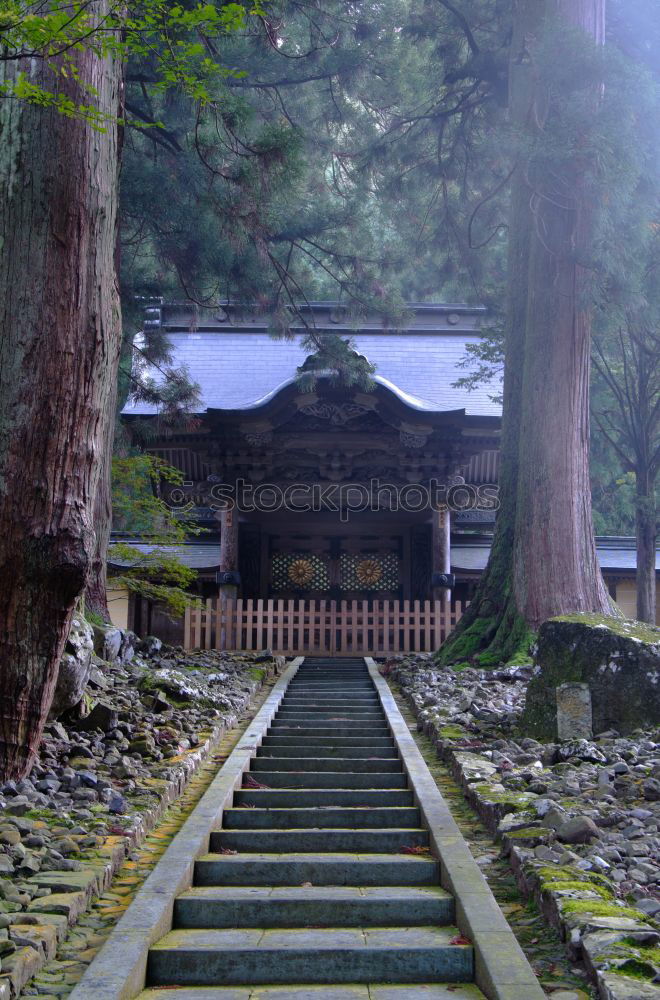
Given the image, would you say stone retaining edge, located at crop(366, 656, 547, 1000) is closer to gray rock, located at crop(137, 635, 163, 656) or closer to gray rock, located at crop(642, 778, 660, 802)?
gray rock, located at crop(642, 778, 660, 802)

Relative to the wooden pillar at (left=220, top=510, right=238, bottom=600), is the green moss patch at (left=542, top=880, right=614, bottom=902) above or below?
below

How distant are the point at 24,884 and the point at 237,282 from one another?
9576 mm

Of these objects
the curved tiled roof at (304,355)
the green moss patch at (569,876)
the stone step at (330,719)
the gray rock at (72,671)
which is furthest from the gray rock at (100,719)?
the curved tiled roof at (304,355)

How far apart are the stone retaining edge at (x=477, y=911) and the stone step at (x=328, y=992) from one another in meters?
0.11

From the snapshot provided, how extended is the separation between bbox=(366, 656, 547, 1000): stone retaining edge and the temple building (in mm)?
8167

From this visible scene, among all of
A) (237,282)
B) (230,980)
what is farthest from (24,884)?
(237,282)

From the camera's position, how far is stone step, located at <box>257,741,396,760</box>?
6250mm

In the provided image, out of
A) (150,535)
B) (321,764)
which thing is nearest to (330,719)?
(321,764)

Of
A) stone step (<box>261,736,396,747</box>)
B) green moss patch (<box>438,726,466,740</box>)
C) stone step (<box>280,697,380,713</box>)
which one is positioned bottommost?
stone step (<box>280,697,380,713</box>)

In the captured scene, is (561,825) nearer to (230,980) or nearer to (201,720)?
(230,980)

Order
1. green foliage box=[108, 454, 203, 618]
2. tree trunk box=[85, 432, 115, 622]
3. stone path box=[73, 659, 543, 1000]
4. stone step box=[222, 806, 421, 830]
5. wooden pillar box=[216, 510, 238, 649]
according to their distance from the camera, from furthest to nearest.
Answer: wooden pillar box=[216, 510, 238, 649], green foliage box=[108, 454, 203, 618], tree trunk box=[85, 432, 115, 622], stone step box=[222, 806, 421, 830], stone path box=[73, 659, 543, 1000]

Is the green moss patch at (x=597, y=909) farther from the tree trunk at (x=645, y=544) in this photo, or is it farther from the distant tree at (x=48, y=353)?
the tree trunk at (x=645, y=544)

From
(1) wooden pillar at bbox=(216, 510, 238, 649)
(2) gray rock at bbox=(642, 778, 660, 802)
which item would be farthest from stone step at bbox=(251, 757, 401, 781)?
(1) wooden pillar at bbox=(216, 510, 238, 649)

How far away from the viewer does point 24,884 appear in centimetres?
342
